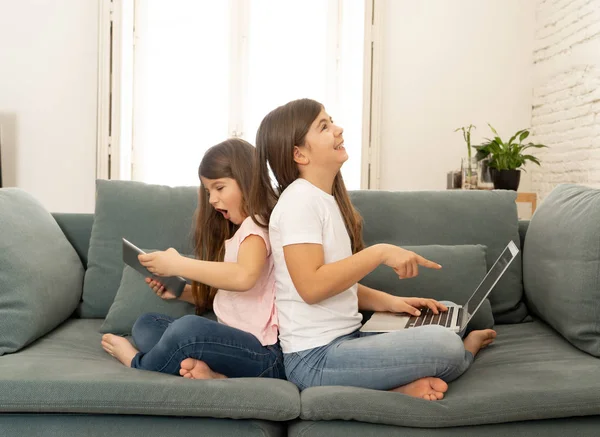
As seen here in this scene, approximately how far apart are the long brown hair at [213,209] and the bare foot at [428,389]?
2.21 feet

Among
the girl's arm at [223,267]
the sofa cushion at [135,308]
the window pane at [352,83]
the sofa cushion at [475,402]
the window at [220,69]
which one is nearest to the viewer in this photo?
the sofa cushion at [475,402]

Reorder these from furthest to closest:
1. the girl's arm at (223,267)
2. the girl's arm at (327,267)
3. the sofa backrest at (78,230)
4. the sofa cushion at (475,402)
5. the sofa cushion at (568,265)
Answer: the sofa backrest at (78,230) → the sofa cushion at (568,265) → the girl's arm at (223,267) → the girl's arm at (327,267) → the sofa cushion at (475,402)

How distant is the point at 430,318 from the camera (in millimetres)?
1820

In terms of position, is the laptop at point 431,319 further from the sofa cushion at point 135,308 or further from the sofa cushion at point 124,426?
the sofa cushion at point 135,308

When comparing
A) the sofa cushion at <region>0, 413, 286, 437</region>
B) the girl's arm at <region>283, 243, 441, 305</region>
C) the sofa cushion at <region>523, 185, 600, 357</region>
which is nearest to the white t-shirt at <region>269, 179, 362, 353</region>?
the girl's arm at <region>283, 243, 441, 305</region>

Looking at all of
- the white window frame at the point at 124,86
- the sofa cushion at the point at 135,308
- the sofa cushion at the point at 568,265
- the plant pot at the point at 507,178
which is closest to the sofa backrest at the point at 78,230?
the sofa cushion at the point at 135,308

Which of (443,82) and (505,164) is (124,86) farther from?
(505,164)

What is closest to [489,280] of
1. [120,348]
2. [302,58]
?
[120,348]

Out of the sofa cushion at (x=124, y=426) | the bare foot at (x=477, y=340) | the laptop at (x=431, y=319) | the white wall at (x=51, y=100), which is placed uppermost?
the white wall at (x=51, y=100)

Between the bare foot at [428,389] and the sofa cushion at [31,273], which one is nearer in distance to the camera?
the bare foot at [428,389]

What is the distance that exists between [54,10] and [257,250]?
356cm

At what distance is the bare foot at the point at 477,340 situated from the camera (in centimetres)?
188

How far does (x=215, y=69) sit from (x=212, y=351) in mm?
3480

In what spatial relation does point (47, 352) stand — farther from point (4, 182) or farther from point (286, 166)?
point (4, 182)
